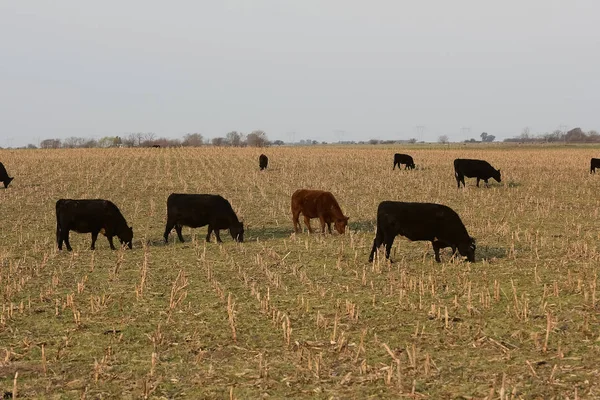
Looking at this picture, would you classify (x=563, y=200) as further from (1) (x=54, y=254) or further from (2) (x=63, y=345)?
(2) (x=63, y=345)

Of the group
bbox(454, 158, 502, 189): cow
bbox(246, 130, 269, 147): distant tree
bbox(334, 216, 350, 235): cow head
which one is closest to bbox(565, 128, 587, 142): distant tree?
bbox(246, 130, 269, 147): distant tree

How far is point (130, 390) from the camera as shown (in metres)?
5.48

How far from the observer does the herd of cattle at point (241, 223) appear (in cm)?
1100

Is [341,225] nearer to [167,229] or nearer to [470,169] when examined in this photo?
[167,229]

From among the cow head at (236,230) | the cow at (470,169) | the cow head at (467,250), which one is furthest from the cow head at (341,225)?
the cow at (470,169)

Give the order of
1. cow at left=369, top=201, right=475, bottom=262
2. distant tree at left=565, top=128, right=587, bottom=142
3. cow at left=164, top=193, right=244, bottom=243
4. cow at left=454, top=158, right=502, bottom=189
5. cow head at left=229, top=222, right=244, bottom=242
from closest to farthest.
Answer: cow at left=369, top=201, right=475, bottom=262 → cow at left=164, top=193, right=244, bottom=243 → cow head at left=229, top=222, right=244, bottom=242 → cow at left=454, top=158, right=502, bottom=189 → distant tree at left=565, top=128, right=587, bottom=142

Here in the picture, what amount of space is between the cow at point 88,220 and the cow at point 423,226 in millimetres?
6237

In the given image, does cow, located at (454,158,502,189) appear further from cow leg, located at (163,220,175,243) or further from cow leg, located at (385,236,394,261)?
cow leg, located at (163,220,175,243)

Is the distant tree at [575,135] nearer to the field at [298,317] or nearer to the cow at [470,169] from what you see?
the cow at [470,169]

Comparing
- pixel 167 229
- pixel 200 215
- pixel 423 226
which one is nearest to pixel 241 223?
pixel 200 215

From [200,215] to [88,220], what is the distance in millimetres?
2669

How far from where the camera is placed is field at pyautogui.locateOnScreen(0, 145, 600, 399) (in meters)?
5.62

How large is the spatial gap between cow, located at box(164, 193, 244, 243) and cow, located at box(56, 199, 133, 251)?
121 centimetres

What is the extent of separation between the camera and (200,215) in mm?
13883
